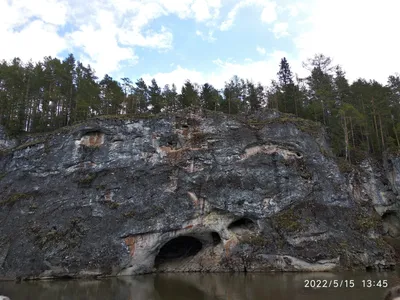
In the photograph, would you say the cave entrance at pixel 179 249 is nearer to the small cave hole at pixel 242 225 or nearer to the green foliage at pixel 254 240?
the small cave hole at pixel 242 225

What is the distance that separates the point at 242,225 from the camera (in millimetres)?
24000

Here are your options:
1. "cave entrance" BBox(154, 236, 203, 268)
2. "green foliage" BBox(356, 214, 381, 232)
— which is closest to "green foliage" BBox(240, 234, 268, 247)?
"cave entrance" BBox(154, 236, 203, 268)

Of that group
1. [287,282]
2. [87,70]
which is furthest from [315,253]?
[87,70]

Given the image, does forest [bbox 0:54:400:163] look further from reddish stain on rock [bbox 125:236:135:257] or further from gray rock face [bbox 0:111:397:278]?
reddish stain on rock [bbox 125:236:135:257]

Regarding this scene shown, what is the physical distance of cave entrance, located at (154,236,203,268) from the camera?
25.5 metres

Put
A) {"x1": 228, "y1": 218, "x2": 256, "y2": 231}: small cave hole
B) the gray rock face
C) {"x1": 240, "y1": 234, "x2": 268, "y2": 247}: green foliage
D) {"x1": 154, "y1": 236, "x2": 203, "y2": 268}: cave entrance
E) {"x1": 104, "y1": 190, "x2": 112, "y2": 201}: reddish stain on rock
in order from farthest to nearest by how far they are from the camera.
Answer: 1. {"x1": 154, "y1": 236, "x2": 203, "y2": 268}: cave entrance
2. {"x1": 228, "y1": 218, "x2": 256, "y2": 231}: small cave hole
3. {"x1": 104, "y1": 190, "x2": 112, "y2": 201}: reddish stain on rock
4. {"x1": 240, "y1": 234, "x2": 268, "y2": 247}: green foliage
5. the gray rock face

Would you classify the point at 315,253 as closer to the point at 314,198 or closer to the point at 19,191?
the point at 314,198

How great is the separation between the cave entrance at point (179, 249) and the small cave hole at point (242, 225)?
353 cm

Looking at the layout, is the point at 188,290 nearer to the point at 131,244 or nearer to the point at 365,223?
the point at 131,244

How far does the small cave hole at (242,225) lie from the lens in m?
23.6

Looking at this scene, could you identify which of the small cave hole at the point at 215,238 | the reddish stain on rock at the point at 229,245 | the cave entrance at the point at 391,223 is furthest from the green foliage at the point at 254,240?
the cave entrance at the point at 391,223

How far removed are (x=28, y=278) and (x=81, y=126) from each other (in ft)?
39.4

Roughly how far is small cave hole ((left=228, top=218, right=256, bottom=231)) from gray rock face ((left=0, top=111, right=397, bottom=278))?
0.09 meters

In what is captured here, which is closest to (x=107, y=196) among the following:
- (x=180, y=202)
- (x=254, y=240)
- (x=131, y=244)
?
(x=131, y=244)
